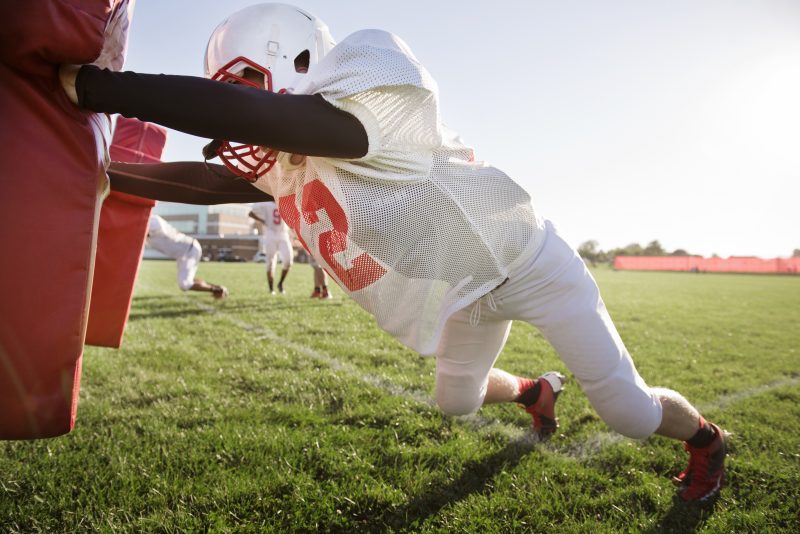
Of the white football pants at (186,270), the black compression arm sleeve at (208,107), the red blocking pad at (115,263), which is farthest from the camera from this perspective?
the white football pants at (186,270)

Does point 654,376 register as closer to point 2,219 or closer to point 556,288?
point 556,288

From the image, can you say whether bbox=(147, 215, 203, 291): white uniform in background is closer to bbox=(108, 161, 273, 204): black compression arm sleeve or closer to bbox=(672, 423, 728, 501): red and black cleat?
bbox=(108, 161, 273, 204): black compression arm sleeve

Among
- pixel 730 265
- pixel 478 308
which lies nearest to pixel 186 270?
pixel 478 308

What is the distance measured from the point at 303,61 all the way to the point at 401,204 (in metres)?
0.62

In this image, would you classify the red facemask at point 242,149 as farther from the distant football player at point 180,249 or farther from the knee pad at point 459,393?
the distant football player at point 180,249

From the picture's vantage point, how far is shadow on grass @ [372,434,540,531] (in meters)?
1.77

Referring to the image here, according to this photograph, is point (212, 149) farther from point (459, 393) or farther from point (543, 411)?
point (543, 411)

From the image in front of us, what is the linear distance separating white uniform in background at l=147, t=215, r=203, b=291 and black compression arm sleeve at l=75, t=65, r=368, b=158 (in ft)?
22.1

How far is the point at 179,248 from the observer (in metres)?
7.47

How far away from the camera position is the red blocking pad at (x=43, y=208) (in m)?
1.10

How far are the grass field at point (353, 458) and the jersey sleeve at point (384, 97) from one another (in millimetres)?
1314

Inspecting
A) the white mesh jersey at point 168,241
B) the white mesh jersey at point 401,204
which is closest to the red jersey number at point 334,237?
the white mesh jersey at point 401,204

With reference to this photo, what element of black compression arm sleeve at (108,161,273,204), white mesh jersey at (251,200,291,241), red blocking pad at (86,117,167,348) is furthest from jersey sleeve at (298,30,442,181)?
white mesh jersey at (251,200,291,241)

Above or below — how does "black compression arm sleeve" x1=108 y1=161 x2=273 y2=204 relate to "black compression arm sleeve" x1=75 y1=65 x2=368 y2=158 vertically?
below
